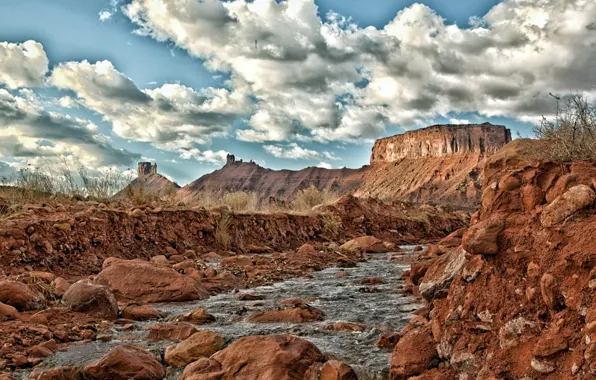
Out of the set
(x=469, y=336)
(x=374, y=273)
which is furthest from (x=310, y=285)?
(x=469, y=336)

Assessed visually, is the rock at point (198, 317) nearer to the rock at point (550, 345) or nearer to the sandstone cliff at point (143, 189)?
the rock at point (550, 345)

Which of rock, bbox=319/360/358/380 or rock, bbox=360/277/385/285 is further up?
rock, bbox=360/277/385/285

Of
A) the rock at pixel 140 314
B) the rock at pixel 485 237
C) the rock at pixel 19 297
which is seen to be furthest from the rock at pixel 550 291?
the rock at pixel 19 297

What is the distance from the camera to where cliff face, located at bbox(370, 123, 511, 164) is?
91.3m

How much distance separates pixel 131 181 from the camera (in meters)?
13.1

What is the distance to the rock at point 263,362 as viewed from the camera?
316 cm

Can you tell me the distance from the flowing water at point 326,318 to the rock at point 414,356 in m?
0.21

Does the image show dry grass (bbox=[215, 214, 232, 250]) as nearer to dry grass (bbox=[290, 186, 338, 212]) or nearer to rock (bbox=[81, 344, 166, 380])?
dry grass (bbox=[290, 186, 338, 212])

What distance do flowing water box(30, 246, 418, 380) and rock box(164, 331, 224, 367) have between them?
137 mm

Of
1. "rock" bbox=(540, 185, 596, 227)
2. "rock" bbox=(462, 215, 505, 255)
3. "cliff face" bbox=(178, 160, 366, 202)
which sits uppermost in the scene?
"cliff face" bbox=(178, 160, 366, 202)

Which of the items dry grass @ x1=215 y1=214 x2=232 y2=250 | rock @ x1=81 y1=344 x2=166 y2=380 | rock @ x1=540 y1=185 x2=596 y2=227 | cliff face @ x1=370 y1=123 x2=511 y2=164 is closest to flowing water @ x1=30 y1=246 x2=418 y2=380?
rock @ x1=81 y1=344 x2=166 y2=380

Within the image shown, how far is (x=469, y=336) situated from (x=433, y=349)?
0.27 m

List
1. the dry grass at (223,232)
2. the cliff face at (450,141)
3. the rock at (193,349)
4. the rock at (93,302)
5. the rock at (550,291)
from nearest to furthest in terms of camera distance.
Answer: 1. the rock at (550,291)
2. the rock at (193,349)
3. the rock at (93,302)
4. the dry grass at (223,232)
5. the cliff face at (450,141)

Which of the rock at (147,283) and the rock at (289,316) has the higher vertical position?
the rock at (147,283)
